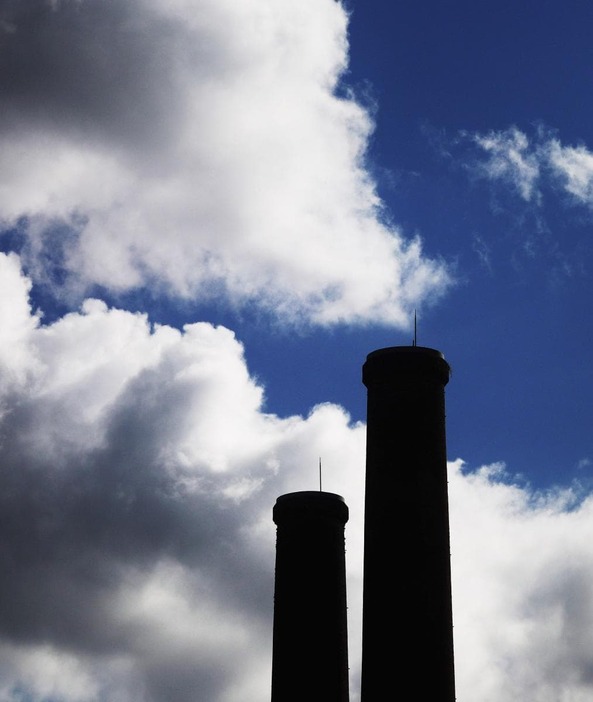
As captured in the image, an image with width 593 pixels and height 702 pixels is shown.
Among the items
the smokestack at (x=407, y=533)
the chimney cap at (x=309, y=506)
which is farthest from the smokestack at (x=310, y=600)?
the smokestack at (x=407, y=533)

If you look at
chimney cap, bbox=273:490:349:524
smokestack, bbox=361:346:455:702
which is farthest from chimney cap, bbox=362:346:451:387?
chimney cap, bbox=273:490:349:524

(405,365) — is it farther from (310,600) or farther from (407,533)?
(310,600)

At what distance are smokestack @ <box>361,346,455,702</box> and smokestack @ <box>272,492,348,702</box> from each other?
1045cm

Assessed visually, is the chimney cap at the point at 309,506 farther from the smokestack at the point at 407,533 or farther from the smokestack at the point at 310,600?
the smokestack at the point at 407,533

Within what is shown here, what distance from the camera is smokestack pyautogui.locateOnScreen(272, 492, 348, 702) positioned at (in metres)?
46.3

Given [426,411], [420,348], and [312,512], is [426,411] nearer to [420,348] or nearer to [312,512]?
[420,348]

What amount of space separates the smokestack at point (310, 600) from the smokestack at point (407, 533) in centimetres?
1045

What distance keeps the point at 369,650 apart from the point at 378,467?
22.5 feet

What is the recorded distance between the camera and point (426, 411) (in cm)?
3916

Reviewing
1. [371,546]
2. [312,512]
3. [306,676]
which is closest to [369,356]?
[371,546]

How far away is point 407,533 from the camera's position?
37.1m

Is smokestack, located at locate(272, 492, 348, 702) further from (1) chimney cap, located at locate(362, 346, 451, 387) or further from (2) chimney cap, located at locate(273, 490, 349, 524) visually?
(1) chimney cap, located at locate(362, 346, 451, 387)

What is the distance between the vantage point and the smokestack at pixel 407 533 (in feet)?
117

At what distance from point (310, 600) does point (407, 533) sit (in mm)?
12151
